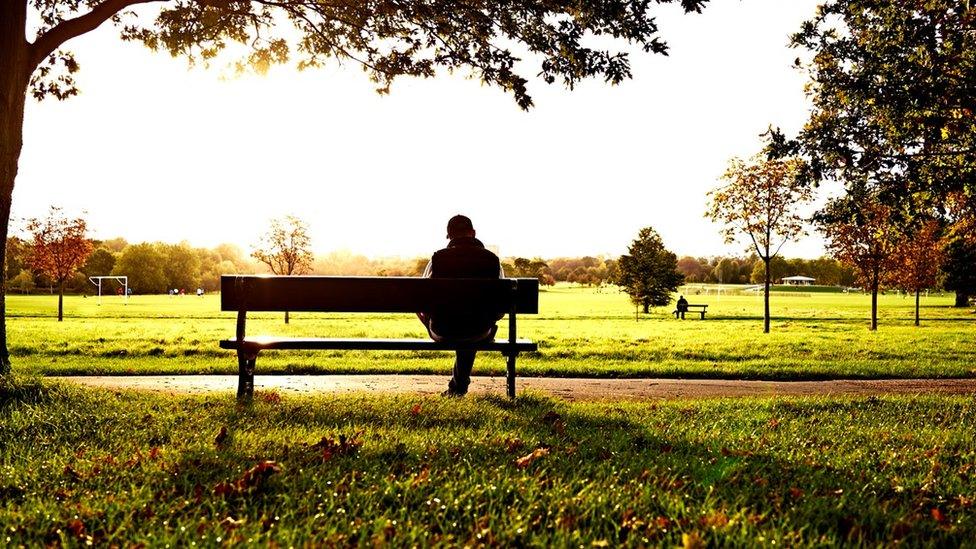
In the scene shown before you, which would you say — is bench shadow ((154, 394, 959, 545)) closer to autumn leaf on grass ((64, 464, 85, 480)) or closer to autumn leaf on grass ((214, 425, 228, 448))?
autumn leaf on grass ((214, 425, 228, 448))

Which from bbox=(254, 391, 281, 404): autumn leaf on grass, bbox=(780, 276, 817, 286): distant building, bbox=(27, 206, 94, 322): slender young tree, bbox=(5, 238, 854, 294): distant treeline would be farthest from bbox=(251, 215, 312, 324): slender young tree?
bbox=(780, 276, 817, 286): distant building

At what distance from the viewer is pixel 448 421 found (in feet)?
18.2

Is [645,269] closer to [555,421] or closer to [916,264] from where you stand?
[916,264]

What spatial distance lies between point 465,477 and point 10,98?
691 centimetres

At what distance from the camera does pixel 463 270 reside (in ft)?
23.6

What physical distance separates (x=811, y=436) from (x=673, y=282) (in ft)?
154

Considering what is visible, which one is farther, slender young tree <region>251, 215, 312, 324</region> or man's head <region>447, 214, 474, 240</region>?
slender young tree <region>251, 215, 312, 324</region>

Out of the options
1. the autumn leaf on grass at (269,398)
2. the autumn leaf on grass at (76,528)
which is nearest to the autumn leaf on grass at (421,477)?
the autumn leaf on grass at (76,528)

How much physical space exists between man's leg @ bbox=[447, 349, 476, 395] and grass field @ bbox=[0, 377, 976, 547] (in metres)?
1.14

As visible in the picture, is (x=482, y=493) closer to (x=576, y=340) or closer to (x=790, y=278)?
(x=576, y=340)

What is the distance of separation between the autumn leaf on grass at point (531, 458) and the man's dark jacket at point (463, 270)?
8.65ft

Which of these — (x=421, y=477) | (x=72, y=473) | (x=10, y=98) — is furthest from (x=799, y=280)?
(x=72, y=473)

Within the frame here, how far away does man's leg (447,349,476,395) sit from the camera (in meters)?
7.39

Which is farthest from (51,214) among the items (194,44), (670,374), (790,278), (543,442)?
(790,278)
